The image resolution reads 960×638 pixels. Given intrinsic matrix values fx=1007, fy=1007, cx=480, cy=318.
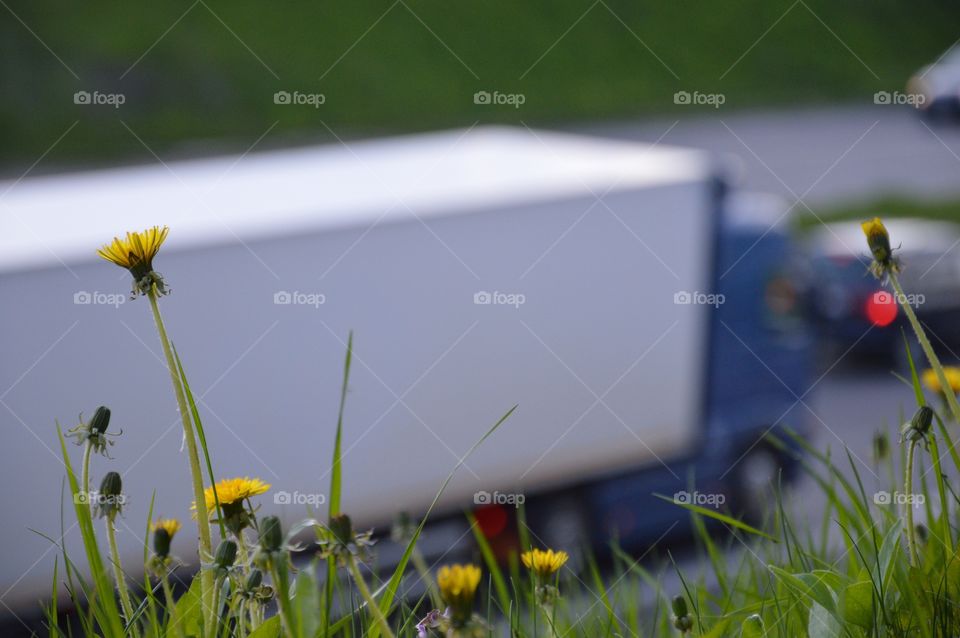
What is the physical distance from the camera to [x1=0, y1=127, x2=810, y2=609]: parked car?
4527mm

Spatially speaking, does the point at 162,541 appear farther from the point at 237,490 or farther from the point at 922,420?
the point at 922,420

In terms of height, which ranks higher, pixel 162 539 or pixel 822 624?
pixel 162 539

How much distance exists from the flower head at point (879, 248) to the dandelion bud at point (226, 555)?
82 centimetres

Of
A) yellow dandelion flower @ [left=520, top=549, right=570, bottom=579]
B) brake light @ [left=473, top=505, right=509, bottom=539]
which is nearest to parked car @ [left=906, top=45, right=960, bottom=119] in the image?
brake light @ [left=473, top=505, right=509, bottom=539]

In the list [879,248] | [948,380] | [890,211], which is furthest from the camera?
[890,211]

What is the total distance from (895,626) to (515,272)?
15.6ft

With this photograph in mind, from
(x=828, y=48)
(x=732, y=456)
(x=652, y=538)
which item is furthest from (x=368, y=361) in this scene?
(x=828, y=48)

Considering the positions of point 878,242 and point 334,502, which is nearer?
point 334,502

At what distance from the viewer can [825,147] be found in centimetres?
2136

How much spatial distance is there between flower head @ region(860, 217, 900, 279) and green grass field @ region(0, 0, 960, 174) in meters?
15.0

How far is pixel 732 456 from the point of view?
709 cm

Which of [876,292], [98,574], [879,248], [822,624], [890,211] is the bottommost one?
[822,624]

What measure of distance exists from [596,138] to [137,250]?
20.0 metres

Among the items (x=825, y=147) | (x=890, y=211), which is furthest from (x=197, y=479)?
(x=825, y=147)
